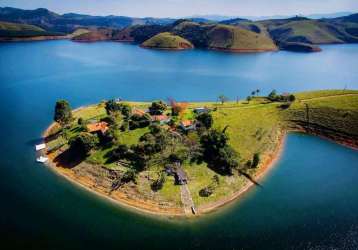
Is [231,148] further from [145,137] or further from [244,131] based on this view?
[145,137]

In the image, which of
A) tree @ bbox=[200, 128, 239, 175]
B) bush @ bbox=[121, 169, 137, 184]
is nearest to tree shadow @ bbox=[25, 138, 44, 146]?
bush @ bbox=[121, 169, 137, 184]

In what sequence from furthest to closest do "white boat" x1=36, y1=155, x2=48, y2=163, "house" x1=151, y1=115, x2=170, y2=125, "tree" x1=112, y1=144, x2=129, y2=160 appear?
"house" x1=151, y1=115, x2=170, y2=125, "white boat" x1=36, y1=155, x2=48, y2=163, "tree" x1=112, y1=144, x2=129, y2=160

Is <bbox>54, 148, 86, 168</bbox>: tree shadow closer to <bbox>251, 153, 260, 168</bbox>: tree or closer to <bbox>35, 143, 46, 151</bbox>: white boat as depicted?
<bbox>35, 143, 46, 151</bbox>: white boat

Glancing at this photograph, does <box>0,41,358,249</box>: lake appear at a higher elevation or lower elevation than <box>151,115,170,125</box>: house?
lower

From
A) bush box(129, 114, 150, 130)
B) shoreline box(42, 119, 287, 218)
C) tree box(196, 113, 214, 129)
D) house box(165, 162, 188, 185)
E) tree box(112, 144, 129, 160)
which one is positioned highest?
tree box(196, 113, 214, 129)

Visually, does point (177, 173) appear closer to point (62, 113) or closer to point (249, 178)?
point (249, 178)

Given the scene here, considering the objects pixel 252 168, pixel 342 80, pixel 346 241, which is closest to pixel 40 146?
pixel 252 168
